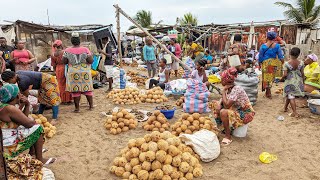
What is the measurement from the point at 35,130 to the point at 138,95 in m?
4.18

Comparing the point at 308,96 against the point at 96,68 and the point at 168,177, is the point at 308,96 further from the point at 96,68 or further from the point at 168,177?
the point at 96,68

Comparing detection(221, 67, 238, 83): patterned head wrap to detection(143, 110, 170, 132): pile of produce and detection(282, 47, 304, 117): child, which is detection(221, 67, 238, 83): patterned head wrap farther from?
detection(282, 47, 304, 117): child

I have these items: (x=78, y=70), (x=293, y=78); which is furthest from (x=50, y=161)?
(x=293, y=78)

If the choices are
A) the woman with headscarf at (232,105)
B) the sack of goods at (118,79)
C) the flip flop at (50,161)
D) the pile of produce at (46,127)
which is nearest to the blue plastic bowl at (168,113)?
the woman with headscarf at (232,105)

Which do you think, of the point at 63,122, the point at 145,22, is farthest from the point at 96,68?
the point at 145,22

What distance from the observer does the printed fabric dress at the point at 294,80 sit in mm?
5543

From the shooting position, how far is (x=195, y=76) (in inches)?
225

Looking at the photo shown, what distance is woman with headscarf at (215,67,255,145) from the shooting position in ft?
13.3

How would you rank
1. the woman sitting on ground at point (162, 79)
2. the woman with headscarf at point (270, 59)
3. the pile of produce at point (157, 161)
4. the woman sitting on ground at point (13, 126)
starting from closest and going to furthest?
the woman sitting on ground at point (13, 126) < the pile of produce at point (157, 161) < the woman with headscarf at point (270, 59) < the woman sitting on ground at point (162, 79)

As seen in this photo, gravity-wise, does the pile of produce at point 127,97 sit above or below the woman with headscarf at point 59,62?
below

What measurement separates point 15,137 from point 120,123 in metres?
2.02

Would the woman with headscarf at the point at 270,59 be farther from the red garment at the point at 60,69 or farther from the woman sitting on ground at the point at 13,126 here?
the woman sitting on ground at the point at 13,126

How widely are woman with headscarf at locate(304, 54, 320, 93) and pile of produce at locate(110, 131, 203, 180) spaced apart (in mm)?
4405

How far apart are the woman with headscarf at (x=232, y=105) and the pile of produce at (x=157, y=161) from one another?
99 centimetres
